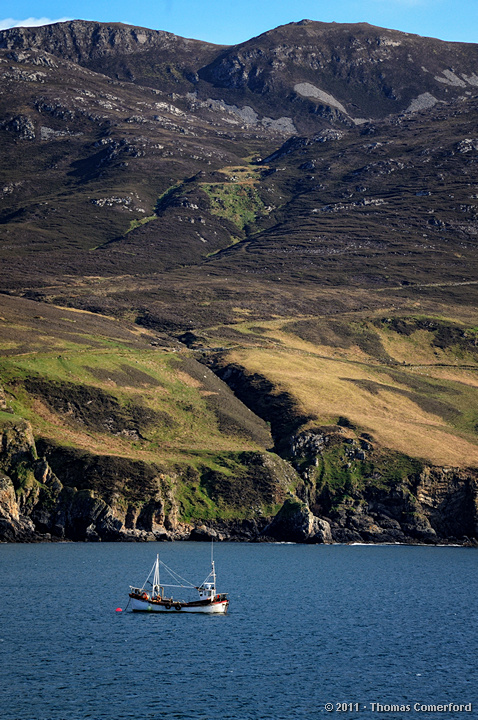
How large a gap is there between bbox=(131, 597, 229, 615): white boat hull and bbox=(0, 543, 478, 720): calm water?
A: 1209mm

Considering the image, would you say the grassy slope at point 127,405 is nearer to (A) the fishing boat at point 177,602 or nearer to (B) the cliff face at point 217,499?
(B) the cliff face at point 217,499

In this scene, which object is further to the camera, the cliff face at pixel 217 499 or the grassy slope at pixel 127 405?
the grassy slope at pixel 127 405

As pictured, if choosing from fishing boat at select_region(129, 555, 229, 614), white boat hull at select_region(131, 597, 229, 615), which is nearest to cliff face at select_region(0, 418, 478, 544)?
fishing boat at select_region(129, 555, 229, 614)

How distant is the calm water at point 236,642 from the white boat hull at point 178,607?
1.21 m

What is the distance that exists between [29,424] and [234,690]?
85241 millimetres

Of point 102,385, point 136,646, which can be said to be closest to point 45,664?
point 136,646

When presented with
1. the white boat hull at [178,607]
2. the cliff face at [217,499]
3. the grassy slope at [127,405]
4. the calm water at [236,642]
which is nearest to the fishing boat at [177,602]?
the white boat hull at [178,607]

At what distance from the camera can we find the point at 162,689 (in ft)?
172

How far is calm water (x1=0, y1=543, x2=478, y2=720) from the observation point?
50.1m

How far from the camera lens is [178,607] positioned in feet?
265

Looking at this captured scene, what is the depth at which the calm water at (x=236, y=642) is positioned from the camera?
50.1 m

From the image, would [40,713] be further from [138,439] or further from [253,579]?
[138,439]

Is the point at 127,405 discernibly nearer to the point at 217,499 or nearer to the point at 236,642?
the point at 217,499

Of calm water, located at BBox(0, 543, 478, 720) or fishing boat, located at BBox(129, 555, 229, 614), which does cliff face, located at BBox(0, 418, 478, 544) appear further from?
fishing boat, located at BBox(129, 555, 229, 614)
